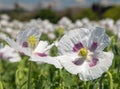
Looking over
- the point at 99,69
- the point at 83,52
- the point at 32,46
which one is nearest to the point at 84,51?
the point at 83,52

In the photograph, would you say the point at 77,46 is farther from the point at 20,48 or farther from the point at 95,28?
the point at 20,48

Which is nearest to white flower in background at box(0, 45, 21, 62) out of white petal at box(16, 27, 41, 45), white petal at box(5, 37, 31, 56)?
white petal at box(16, 27, 41, 45)

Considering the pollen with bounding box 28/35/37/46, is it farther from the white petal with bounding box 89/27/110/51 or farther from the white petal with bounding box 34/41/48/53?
the white petal with bounding box 89/27/110/51

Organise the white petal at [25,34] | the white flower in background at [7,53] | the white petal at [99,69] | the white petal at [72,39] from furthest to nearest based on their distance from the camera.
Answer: the white flower in background at [7,53], the white petal at [25,34], the white petal at [72,39], the white petal at [99,69]

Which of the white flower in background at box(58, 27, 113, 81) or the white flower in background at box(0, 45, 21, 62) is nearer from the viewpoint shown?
the white flower in background at box(58, 27, 113, 81)

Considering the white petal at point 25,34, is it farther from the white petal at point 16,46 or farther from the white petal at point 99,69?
the white petal at point 99,69

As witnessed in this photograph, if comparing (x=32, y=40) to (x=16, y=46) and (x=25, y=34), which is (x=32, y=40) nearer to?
(x=25, y=34)

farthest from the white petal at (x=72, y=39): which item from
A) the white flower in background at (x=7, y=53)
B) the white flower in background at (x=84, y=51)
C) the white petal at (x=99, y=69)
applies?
the white flower in background at (x=7, y=53)
